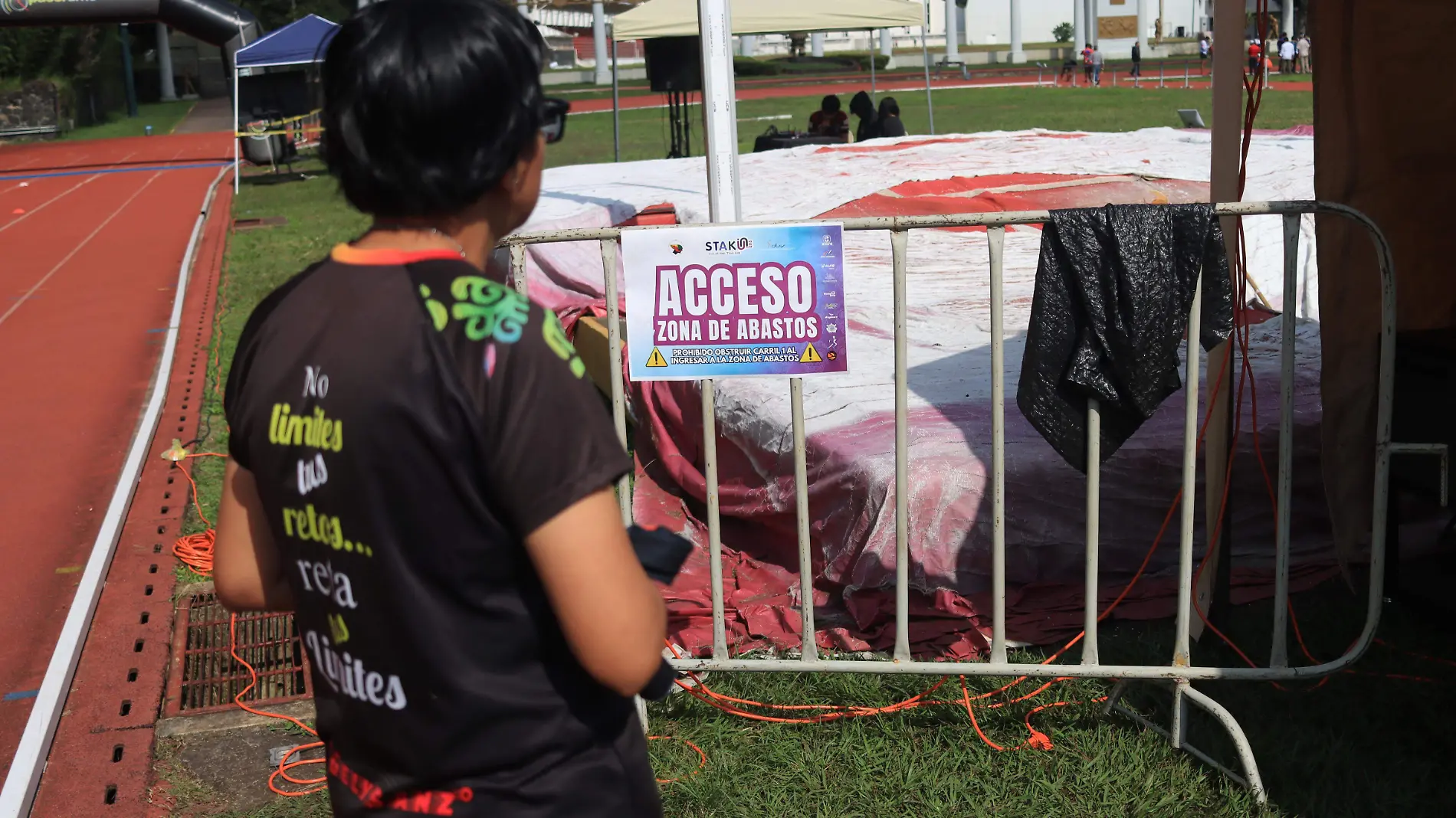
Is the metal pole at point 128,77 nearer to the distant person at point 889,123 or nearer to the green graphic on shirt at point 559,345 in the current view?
the distant person at point 889,123

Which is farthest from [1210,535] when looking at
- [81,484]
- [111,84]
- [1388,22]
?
[111,84]

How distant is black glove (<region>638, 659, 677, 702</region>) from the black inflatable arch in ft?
88.0

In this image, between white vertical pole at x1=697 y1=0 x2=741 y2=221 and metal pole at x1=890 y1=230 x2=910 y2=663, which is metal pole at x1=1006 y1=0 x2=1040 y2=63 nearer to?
white vertical pole at x1=697 y1=0 x2=741 y2=221

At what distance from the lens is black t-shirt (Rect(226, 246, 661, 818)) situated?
124 centimetres

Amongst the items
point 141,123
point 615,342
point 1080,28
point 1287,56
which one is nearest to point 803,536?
point 615,342

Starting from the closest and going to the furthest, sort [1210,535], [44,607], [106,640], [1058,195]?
1. [1210,535]
2. [106,640]
3. [44,607]
4. [1058,195]

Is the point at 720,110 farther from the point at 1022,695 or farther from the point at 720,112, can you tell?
the point at 1022,695

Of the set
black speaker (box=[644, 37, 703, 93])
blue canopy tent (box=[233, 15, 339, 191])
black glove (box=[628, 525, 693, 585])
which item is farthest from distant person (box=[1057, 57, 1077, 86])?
black glove (box=[628, 525, 693, 585])

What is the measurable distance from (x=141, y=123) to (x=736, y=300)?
1722 inches

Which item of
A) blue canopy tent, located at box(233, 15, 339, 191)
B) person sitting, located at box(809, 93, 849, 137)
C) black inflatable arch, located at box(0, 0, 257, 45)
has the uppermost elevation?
black inflatable arch, located at box(0, 0, 257, 45)

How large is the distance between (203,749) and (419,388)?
325cm

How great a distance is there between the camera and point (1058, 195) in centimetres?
783

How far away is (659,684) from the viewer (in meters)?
1.40

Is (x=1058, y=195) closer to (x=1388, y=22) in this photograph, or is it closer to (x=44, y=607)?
(x=1388, y=22)
